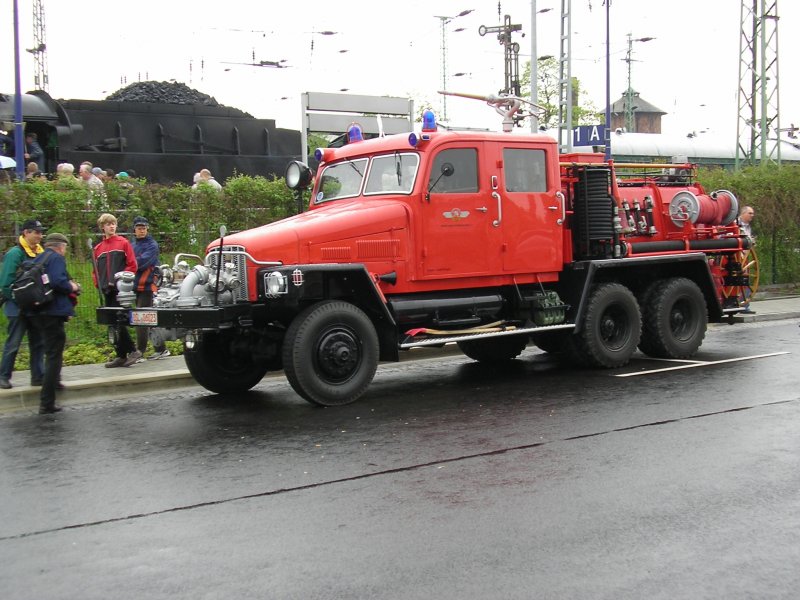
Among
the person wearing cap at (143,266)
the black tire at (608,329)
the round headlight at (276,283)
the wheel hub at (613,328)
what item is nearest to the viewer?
the round headlight at (276,283)

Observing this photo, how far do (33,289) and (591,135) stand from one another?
2410 cm

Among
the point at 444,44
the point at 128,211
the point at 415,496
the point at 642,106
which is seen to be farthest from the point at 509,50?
the point at 642,106

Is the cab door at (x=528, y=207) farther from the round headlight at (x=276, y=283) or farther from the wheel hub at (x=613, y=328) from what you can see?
the round headlight at (x=276, y=283)

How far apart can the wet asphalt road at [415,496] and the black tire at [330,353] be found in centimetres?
22

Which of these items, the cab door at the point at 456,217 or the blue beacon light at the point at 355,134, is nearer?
the cab door at the point at 456,217

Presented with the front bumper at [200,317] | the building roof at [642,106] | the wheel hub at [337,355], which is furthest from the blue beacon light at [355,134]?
the building roof at [642,106]

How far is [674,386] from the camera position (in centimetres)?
995

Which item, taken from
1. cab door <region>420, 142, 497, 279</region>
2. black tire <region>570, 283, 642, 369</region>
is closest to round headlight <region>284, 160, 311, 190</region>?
cab door <region>420, 142, 497, 279</region>

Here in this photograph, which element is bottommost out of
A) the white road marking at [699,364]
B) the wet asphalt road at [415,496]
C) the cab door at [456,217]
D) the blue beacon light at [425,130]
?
the wet asphalt road at [415,496]

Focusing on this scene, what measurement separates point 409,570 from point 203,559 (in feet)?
3.61

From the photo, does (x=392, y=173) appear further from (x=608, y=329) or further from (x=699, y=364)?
(x=699, y=364)

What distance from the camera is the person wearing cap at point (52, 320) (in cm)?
923

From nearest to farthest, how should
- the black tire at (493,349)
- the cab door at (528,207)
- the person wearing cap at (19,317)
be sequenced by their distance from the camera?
1. the person wearing cap at (19,317)
2. the cab door at (528,207)
3. the black tire at (493,349)

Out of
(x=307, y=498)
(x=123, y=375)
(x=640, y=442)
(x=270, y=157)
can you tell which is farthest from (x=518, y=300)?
(x=270, y=157)
